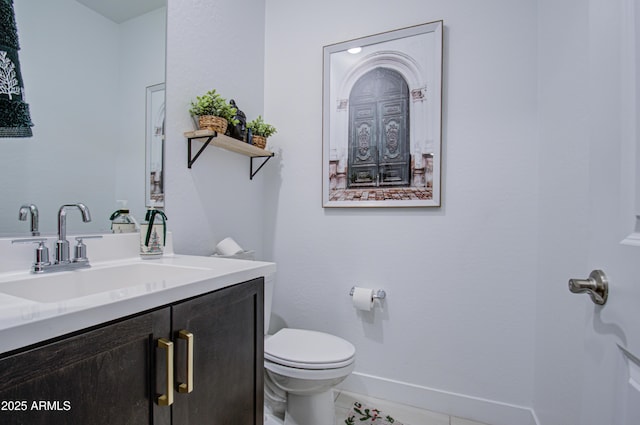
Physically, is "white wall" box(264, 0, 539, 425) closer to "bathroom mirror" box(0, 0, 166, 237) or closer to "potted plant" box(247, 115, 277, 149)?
"potted plant" box(247, 115, 277, 149)

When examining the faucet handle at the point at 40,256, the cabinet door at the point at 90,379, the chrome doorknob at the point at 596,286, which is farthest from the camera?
the faucet handle at the point at 40,256

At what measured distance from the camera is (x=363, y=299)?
5.56 feet

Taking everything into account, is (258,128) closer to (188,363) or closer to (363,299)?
(363,299)

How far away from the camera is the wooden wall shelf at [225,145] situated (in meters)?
1.40

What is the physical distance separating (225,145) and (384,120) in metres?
0.90

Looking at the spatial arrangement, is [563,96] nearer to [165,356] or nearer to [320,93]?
[320,93]

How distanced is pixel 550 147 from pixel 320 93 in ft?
4.10

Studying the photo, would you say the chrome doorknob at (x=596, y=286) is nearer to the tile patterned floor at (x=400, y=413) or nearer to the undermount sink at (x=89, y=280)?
the undermount sink at (x=89, y=280)

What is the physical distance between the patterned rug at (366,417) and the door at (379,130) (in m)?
1.22

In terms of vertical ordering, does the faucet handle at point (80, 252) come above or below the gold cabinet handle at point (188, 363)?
above

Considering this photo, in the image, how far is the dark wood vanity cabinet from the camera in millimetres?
466

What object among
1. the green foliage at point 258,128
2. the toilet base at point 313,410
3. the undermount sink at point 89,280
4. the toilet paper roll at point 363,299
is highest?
the green foliage at point 258,128

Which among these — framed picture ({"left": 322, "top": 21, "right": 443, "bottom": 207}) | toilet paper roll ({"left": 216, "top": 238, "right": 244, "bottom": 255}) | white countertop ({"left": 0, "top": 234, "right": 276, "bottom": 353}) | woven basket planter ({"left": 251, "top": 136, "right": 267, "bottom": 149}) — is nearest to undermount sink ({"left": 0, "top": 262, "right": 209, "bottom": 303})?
white countertop ({"left": 0, "top": 234, "right": 276, "bottom": 353})

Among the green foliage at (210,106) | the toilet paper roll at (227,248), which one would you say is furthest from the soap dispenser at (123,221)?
the green foliage at (210,106)
